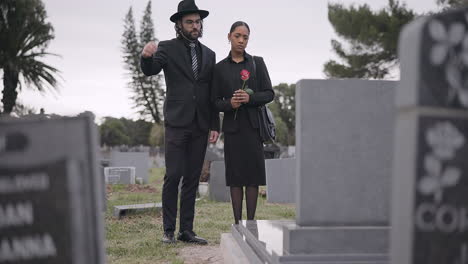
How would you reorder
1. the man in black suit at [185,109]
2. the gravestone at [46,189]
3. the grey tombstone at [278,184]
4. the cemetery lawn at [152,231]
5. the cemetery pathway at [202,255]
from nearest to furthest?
the gravestone at [46,189] → the cemetery pathway at [202,255] → the cemetery lawn at [152,231] → the man in black suit at [185,109] → the grey tombstone at [278,184]

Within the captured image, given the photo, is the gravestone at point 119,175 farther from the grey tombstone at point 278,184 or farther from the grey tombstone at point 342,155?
the grey tombstone at point 342,155

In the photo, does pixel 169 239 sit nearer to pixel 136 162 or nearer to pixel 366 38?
pixel 136 162

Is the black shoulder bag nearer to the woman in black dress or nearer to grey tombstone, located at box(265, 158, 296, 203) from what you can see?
the woman in black dress

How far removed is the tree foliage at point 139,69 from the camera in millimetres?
47938

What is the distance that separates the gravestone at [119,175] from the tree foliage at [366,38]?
16346mm

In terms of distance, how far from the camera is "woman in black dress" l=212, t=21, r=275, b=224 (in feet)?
12.8

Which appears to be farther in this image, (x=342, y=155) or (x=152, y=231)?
(x=152, y=231)

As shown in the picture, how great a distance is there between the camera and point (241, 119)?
155 inches

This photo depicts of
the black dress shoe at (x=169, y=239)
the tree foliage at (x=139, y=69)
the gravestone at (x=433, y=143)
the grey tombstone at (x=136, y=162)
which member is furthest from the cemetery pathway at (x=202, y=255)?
the tree foliage at (x=139, y=69)

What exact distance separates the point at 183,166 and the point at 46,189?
8.70ft

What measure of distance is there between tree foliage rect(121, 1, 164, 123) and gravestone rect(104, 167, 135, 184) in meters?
34.8

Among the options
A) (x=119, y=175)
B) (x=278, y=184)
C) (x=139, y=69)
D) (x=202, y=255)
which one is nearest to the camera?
(x=202, y=255)

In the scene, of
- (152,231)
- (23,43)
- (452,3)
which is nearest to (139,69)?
(23,43)

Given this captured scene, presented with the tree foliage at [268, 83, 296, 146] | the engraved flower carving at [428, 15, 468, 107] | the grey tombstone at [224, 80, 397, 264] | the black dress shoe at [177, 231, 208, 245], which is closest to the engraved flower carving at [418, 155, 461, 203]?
the engraved flower carving at [428, 15, 468, 107]
